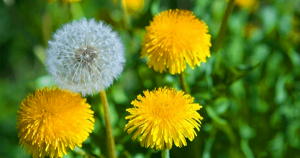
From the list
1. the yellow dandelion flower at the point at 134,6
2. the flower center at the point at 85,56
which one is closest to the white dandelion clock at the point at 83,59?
the flower center at the point at 85,56

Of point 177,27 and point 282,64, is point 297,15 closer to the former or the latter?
point 282,64

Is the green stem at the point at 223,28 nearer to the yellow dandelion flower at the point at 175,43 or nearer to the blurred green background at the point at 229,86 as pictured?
the blurred green background at the point at 229,86

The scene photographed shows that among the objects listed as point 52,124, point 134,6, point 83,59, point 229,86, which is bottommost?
point 52,124

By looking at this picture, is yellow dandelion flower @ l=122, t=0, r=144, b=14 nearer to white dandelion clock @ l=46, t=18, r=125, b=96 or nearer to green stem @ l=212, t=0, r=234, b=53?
green stem @ l=212, t=0, r=234, b=53

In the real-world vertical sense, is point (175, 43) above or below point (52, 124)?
above

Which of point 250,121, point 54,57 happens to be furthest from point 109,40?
point 250,121

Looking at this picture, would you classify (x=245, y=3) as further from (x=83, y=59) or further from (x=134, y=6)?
(x=83, y=59)

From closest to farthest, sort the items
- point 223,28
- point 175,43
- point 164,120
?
point 164,120 → point 175,43 → point 223,28

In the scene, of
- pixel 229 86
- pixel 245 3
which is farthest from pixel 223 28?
pixel 245 3
